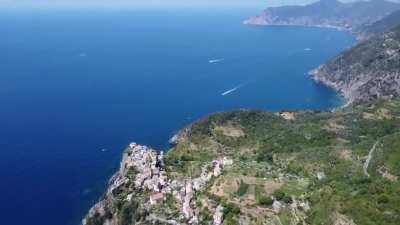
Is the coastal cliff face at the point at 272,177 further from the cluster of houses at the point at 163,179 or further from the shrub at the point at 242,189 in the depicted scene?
the shrub at the point at 242,189

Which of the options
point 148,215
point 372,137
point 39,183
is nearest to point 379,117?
point 372,137

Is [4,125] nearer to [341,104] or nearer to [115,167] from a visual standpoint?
[115,167]

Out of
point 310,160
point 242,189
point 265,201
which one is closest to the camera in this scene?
point 265,201

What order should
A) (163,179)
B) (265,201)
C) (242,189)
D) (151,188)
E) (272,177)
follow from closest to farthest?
(265,201) → (242,189) → (272,177) → (151,188) → (163,179)

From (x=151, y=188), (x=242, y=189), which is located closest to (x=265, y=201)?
(x=242, y=189)

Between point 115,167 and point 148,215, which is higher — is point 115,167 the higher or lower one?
Answer: the lower one

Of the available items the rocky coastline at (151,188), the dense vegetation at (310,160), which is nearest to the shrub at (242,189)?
the dense vegetation at (310,160)

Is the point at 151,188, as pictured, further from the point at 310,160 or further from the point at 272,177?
the point at 310,160

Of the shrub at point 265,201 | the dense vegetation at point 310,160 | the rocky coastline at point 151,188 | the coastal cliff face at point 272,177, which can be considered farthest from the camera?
the rocky coastline at point 151,188
